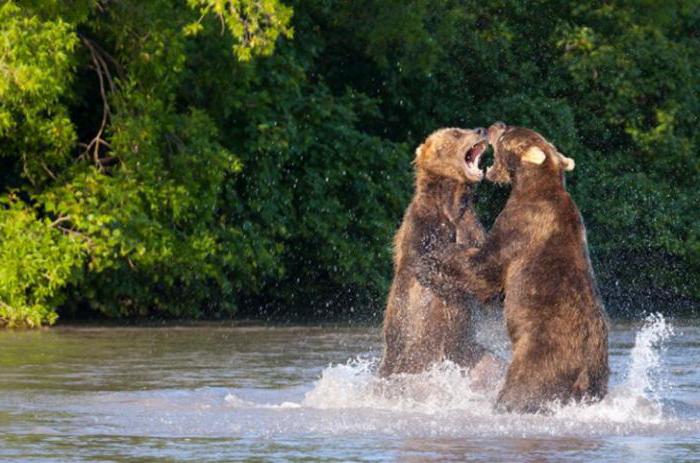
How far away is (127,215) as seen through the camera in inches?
711

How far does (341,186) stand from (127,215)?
478 cm

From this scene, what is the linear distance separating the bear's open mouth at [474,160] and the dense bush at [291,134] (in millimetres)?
6284

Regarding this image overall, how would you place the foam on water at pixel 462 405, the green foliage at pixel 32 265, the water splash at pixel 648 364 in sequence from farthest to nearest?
the green foliage at pixel 32 265 < the water splash at pixel 648 364 < the foam on water at pixel 462 405

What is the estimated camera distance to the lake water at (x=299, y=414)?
8969mm

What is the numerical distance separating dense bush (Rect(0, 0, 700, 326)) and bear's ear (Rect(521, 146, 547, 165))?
7448 mm

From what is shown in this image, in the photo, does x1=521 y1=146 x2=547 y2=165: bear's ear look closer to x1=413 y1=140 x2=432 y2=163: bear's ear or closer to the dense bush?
x1=413 y1=140 x2=432 y2=163: bear's ear

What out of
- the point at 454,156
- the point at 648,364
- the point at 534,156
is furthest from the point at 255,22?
the point at 534,156

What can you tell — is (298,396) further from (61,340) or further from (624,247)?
(624,247)

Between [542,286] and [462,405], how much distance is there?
0.94 meters

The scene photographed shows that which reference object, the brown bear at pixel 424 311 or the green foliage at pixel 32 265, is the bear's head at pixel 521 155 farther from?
the green foliage at pixel 32 265

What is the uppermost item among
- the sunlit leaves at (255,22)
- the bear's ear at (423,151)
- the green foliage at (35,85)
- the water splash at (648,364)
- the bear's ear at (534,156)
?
the sunlit leaves at (255,22)

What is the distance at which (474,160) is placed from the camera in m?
11.7

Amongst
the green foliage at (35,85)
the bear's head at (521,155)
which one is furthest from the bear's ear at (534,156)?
the green foliage at (35,85)

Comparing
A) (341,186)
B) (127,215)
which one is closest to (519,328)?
(127,215)
